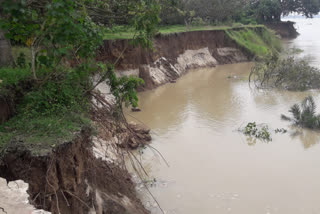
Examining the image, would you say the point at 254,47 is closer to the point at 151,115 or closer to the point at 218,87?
the point at 218,87

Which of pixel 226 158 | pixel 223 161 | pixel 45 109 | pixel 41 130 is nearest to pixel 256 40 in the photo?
pixel 226 158

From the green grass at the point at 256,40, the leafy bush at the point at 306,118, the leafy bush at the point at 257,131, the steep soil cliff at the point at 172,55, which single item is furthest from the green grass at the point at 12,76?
the green grass at the point at 256,40

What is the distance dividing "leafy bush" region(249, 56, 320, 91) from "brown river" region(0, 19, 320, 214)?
72.0 inches

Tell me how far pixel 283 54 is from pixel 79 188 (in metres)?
29.6

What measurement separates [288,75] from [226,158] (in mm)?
10495

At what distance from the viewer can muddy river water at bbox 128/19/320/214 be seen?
743cm

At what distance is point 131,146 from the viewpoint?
9.74m

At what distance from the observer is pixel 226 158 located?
9.54 metres

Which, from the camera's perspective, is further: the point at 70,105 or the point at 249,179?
the point at 249,179

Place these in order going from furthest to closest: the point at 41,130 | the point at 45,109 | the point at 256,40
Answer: the point at 256,40, the point at 45,109, the point at 41,130

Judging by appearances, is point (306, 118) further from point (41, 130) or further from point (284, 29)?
point (284, 29)

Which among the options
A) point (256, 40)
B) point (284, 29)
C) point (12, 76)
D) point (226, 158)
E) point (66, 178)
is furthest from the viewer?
point (284, 29)

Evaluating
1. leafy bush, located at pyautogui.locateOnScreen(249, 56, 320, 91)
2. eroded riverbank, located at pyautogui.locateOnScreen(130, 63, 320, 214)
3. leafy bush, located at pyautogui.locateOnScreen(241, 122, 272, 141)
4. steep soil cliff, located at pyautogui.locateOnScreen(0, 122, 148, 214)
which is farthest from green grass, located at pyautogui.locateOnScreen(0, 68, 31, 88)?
leafy bush, located at pyautogui.locateOnScreen(249, 56, 320, 91)

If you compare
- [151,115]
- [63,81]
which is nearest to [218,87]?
[151,115]
